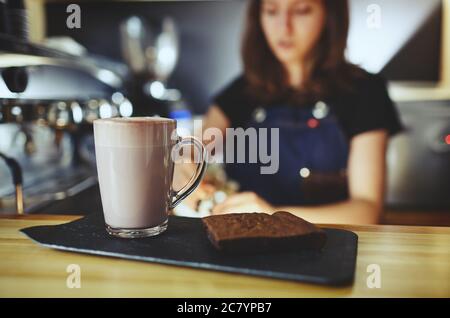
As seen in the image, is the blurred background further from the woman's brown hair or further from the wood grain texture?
the wood grain texture

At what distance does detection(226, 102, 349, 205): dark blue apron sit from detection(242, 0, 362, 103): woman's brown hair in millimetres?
79

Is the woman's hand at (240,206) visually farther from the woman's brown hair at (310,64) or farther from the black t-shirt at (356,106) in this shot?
the woman's brown hair at (310,64)

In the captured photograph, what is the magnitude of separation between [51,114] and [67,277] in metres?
0.64

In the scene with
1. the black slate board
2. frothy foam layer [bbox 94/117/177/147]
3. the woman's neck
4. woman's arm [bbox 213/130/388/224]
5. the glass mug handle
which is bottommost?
woman's arm [bbox 213/130/388/224]

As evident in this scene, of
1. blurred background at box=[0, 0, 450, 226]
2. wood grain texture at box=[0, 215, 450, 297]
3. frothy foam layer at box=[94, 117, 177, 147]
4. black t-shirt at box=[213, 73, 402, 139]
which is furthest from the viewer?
blurred background at box=[0, 0, 450, 226]

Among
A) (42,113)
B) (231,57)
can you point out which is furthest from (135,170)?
(231,57)

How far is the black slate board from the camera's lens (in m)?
0.47

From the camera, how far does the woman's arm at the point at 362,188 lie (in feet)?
4.07

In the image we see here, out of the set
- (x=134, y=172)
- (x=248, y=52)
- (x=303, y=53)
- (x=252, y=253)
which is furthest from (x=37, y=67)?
(x=303, y=53)

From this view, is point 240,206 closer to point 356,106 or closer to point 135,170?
point 135,170

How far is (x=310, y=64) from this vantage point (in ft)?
6.09

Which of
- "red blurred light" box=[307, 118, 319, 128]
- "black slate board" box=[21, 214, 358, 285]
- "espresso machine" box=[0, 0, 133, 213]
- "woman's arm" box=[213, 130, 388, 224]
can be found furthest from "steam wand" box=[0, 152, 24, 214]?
"red blurred light" box=[307, 118, 319, 128]

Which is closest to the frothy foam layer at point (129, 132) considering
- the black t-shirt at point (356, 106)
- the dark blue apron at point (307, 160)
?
the black t-shirt at point (356, 106)
